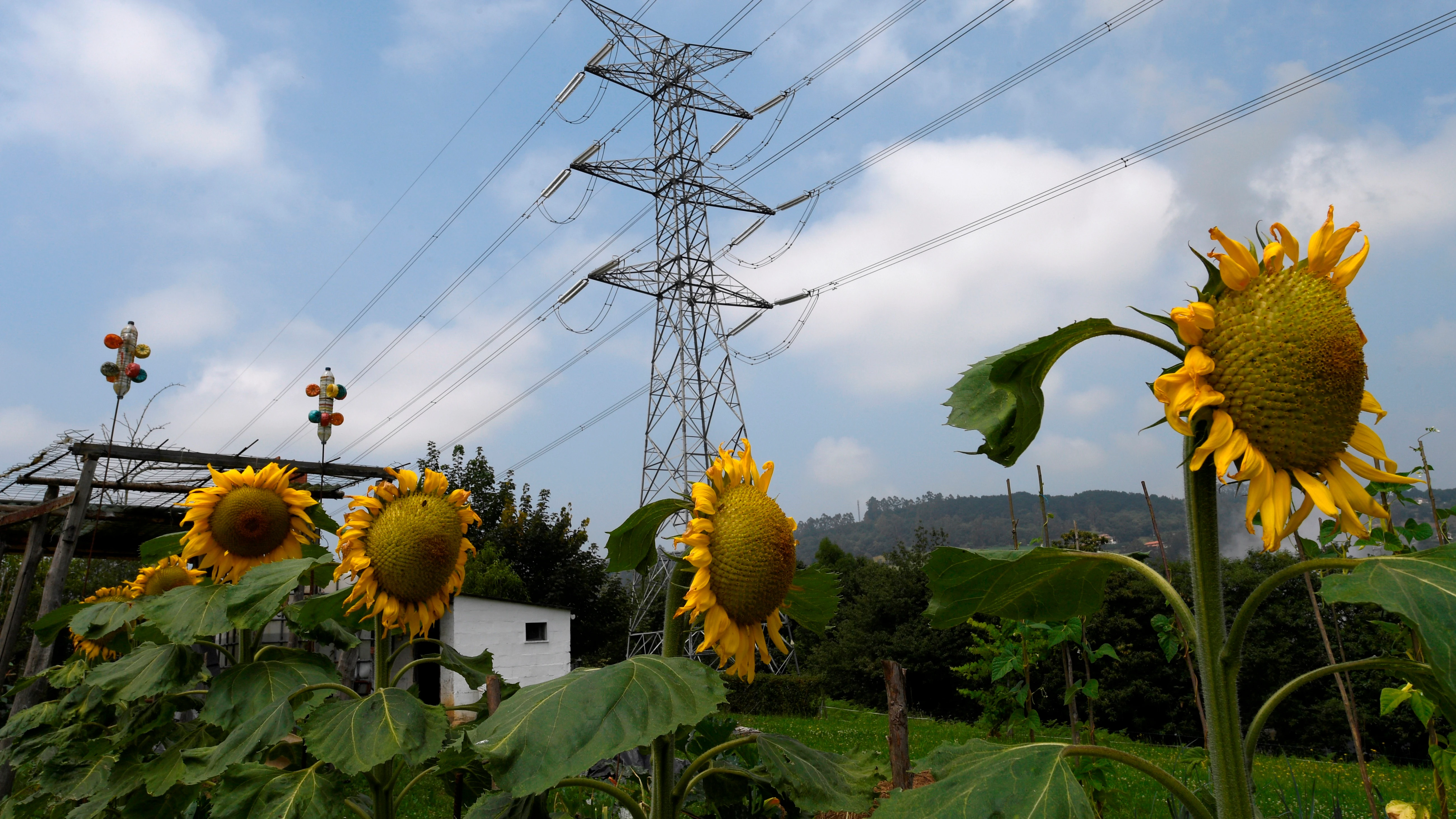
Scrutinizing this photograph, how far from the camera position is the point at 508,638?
17.5 m

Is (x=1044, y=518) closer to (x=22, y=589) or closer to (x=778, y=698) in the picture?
(x=22, y=589)

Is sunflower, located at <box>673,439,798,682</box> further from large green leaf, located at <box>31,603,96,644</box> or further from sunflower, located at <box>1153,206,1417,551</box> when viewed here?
large green leaf, located at <box>31,603,96,644</box>

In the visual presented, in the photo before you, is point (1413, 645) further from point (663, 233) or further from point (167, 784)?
point (663, 233)

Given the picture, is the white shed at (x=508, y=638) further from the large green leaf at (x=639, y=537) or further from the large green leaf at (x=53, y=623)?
the large green leaf at (x=639, y=537)

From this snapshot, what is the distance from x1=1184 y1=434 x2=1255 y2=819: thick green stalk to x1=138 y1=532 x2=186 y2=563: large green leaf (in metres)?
4.01

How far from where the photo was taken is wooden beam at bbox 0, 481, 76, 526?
9.91m

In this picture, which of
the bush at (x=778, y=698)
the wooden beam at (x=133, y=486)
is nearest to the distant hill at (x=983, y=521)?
the bush at (x=778, y=698)

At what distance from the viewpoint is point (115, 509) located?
10641mm

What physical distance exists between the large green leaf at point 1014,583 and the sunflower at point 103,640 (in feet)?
16.0

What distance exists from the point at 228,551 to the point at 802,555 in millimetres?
99403

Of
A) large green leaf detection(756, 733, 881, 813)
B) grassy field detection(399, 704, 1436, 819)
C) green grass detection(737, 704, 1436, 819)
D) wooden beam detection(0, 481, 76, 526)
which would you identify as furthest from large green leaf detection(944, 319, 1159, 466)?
wooden beam detection(0, 481, 76, 526)

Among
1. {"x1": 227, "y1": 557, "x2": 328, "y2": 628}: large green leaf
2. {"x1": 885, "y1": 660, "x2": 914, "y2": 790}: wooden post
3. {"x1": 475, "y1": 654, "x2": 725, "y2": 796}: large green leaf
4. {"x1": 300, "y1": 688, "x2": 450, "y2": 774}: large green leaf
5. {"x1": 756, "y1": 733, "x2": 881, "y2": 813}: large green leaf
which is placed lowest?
{"x1": 885, "y1": 660, "x2": 914, "y2": 790}: wooden post

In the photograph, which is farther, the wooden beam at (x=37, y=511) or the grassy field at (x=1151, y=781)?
the wooden beam at (x=37, y=511)

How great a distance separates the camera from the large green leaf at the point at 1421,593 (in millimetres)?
988
